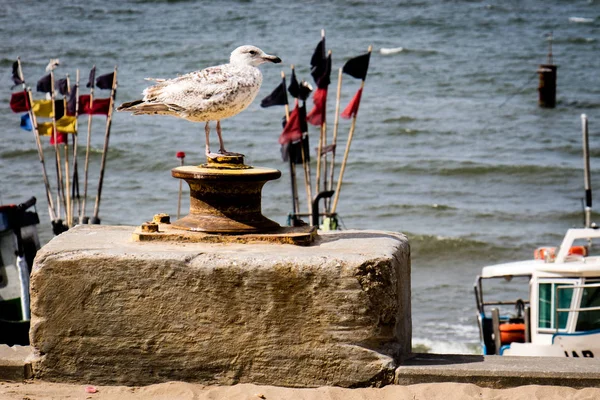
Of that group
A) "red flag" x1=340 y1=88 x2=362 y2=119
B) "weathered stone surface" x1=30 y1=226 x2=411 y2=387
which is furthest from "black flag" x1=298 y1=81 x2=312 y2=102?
"weathered stone surface" x1=30 y1=226 x2=411 y2=387

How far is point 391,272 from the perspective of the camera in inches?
218

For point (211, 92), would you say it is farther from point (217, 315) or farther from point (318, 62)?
point (318, 62)

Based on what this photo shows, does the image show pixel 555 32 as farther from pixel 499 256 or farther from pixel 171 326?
pixel 171 326

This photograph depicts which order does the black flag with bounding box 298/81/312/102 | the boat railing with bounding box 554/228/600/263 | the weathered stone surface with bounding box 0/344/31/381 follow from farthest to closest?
the black flag with bounding box 298/81/312/102
the boat railing with bounding box 554/228/600/263
the weathered stone surface with bounding box 0/344/31/381

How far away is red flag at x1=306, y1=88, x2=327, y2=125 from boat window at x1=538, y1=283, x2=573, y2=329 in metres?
4.54

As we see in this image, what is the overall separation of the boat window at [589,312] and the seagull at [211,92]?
23.5 feet

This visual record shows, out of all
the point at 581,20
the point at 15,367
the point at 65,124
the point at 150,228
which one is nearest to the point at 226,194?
the point at 150,228

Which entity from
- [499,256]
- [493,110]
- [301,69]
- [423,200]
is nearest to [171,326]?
[499,256]

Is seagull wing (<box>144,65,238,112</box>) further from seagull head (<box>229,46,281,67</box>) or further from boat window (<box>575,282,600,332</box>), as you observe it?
boat window (<box>575,282,600,332</box>)

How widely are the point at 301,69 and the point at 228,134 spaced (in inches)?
390

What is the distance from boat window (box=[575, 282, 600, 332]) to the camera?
12.0 m

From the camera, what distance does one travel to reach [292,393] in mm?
5477

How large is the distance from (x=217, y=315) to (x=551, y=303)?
7630 millimetres

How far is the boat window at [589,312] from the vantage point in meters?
12.0
